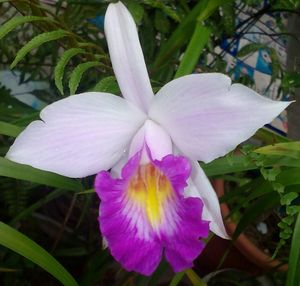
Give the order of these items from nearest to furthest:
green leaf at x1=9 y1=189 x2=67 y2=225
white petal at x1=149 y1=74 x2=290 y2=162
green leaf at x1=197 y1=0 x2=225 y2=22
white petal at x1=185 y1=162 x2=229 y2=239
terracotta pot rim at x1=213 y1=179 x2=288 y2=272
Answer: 1. white petal at x1=149 y1=74 x2=290 y2=162
2. white petal at x1=185 y1=162 x2=229 y2=239
3. green leaf at x1=197 y1=0 x2=225 y2=22
4. green leaf at x1=9 y1=189 x2=67 y2=225
5. terracotta pot rim at x1=213 y1=179 x2=288 y2=272

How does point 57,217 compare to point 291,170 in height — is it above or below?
below

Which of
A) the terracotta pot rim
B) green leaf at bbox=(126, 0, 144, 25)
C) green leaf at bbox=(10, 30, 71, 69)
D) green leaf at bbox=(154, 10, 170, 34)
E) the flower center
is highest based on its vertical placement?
green leaf at bbox=(126, 0, 144, 25)

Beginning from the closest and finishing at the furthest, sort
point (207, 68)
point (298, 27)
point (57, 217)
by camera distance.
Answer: point (298, 27) → point (207, 68) → point (57, 217)

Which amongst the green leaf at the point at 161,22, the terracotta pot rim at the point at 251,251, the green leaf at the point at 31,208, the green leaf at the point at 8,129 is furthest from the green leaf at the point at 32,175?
the terracotta pot rim at the point at 251,251

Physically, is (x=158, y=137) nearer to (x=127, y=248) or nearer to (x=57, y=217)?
(x=127, y=248)

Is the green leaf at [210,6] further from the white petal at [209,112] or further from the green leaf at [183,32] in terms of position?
the white petal at [209,112]

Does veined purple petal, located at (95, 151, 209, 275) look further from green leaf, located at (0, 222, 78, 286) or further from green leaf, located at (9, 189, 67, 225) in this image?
green leaf, located at (9, 189, 67, 225)

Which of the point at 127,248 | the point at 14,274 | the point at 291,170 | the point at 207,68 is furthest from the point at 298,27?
the point at 14,274

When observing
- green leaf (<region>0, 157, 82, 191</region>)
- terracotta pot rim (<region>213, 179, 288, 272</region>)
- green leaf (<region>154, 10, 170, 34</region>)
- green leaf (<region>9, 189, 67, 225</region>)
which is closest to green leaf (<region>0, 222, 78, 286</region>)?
green leaf (<region>0, 157, 82, 191</region>)
